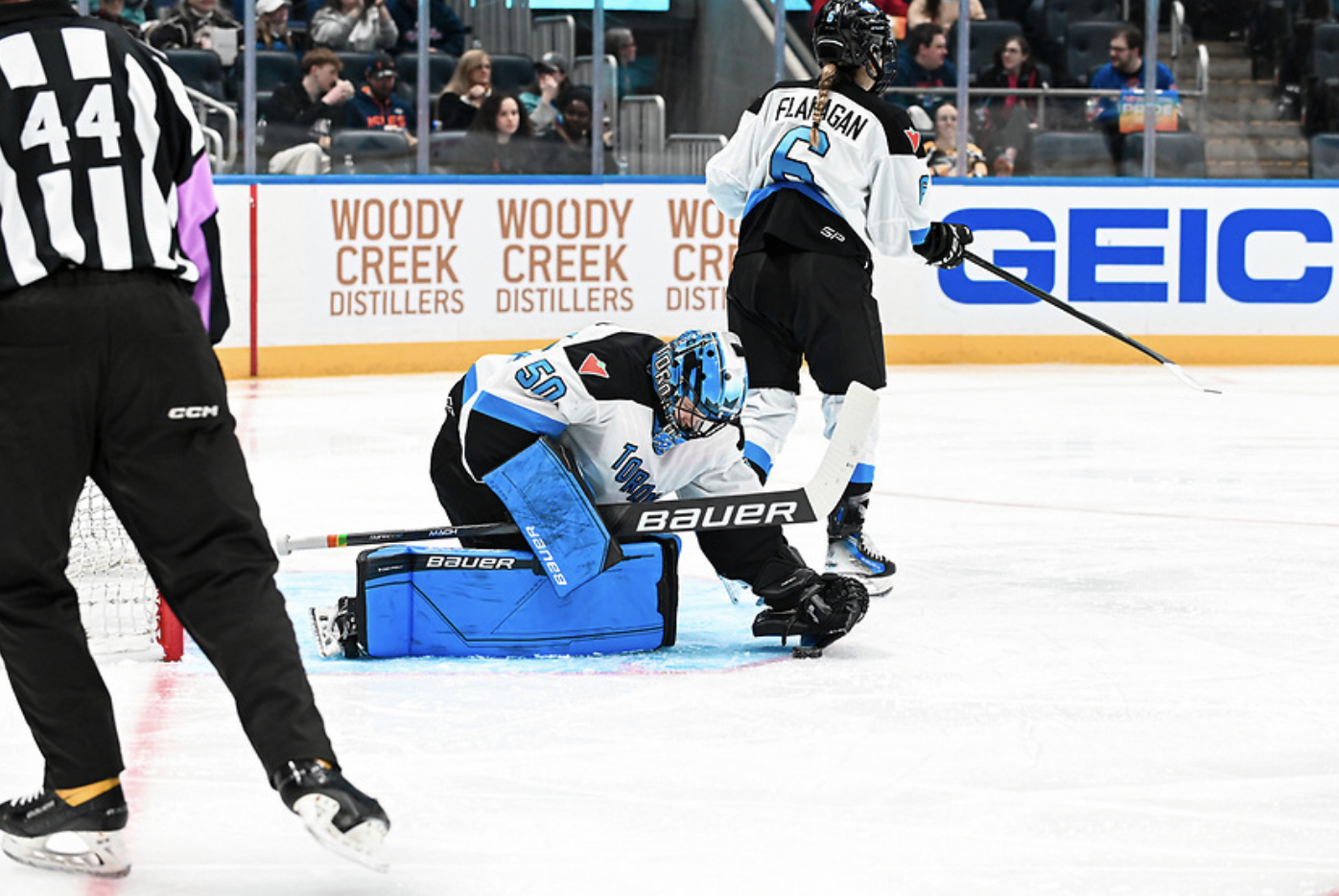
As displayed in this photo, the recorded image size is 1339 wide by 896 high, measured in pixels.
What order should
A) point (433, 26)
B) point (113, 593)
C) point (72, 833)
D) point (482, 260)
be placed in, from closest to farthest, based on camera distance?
point (72, 833), point (113, 593), point (433, 26), point (482, 260)

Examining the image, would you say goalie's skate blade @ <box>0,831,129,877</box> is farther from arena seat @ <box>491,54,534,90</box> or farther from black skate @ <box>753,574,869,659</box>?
arena seat @ <box>491,54,534,90</box>

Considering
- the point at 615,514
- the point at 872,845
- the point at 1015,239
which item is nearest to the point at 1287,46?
the point at 1015,239

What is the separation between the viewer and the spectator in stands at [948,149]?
963 cm

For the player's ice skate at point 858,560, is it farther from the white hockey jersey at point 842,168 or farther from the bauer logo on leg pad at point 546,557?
the bauer logo on leg pad at point 546,557

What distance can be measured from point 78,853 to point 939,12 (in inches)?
319

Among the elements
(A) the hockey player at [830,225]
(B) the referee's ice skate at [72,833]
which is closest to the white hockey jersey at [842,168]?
(A) the hockey player at [830,225]

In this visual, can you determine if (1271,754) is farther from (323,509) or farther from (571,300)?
(571,300)

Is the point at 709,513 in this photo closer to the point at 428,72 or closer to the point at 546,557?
the point at 546,557

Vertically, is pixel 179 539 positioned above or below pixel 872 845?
above

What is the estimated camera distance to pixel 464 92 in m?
9.04

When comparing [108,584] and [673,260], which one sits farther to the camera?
[673,260]

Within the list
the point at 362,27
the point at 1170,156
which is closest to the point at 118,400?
the point at 362,27

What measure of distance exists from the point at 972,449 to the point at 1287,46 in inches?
186

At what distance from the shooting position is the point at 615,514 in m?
3.47
